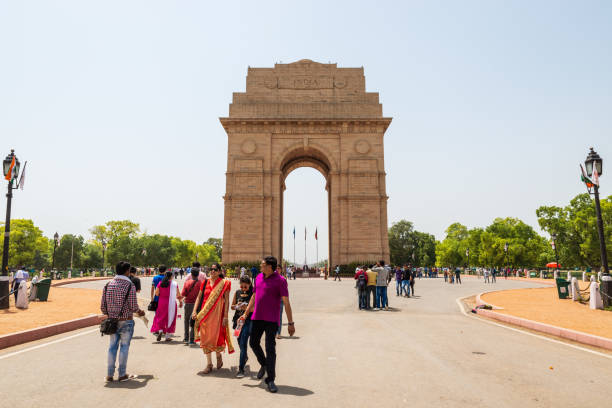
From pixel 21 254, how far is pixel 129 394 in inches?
3090

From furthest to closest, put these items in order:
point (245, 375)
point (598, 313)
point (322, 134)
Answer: point (322, 134) → point (598, 313) → point (245, 375)

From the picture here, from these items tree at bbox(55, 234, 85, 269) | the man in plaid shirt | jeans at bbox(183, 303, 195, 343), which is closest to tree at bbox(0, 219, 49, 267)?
tree at bbox(55, 234, 85, 269)

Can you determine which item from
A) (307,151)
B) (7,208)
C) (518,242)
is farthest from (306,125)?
(518,242)

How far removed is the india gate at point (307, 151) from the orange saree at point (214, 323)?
3163 centimetres

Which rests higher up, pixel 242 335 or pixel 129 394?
pixel 242 335

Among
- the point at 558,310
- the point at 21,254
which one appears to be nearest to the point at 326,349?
the point at 558,310

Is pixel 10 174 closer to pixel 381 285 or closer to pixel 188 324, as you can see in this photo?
pixel 188 324

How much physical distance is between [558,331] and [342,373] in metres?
6.21

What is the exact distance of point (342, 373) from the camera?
19.1 feet

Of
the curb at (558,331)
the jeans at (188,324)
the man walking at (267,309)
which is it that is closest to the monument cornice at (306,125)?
the curb at (558,331)

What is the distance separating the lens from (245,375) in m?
5.86

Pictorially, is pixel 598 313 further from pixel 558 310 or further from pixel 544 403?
pixel 544 403

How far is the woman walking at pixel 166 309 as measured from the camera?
8.55m

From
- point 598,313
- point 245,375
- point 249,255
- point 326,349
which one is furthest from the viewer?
point 249,255
